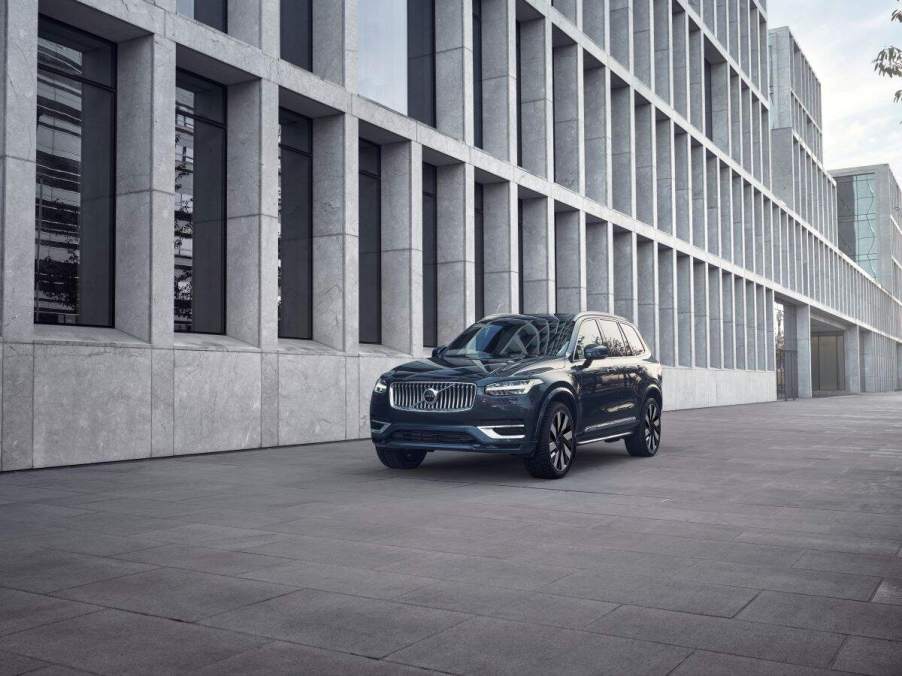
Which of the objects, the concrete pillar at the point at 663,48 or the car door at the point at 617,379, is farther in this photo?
the concrete pillar at the point at 663,48

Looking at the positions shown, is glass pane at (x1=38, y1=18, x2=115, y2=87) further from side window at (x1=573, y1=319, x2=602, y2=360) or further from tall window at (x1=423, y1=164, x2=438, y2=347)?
tall window at (x1=423, y1=164, x2=438, y2=347)

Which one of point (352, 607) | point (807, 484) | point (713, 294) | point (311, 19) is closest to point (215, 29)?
point (311, 19)

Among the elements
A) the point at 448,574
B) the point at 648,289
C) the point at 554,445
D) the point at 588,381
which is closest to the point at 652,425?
the point at 588,381

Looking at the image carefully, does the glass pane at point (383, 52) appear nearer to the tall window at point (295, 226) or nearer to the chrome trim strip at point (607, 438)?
the tall window at point (295, 226)

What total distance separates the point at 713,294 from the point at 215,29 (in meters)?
27.3

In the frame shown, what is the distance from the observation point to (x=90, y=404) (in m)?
10.7

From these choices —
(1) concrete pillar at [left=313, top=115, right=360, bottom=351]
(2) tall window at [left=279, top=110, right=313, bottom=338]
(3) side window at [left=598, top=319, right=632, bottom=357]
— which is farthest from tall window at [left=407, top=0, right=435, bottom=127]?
(3) side window at [left=598, top=319, right=632, bottom=357]

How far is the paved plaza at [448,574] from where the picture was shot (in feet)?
11.8

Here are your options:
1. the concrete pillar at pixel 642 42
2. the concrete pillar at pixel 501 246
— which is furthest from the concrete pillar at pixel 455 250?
the concrete pillar at pixel 642 42

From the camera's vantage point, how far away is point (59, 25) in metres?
11.7

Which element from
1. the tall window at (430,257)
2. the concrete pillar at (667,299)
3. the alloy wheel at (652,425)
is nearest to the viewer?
the alloy wheel at (652,425)

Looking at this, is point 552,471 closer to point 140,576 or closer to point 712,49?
point 140,576

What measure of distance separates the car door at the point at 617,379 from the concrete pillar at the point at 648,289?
18372 mm

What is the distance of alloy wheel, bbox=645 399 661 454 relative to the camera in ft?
39.5
